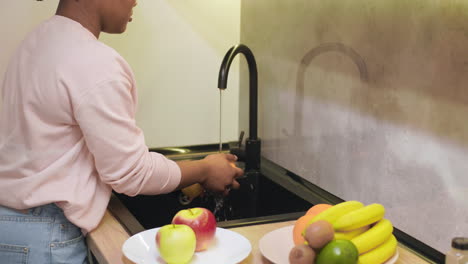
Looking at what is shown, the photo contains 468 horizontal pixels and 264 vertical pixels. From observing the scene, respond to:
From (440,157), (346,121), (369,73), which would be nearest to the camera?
(440,157)

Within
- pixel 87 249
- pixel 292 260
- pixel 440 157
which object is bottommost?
pixel 87 249

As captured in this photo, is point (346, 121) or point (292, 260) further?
point (346, 121)

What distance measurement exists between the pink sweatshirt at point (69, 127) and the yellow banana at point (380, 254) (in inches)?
21.6

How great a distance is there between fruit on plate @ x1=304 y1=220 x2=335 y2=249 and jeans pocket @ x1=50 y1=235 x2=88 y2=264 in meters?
0.61

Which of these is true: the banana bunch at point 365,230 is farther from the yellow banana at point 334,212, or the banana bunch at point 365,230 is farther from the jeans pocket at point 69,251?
the jeans pocket at point 69,251

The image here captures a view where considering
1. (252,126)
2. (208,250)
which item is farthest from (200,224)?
(252,126)

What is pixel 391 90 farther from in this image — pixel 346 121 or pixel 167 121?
pixel 167 121

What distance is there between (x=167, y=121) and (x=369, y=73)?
2.91 ft

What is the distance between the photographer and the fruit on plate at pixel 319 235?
1049 mm

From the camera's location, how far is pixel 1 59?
1.92 m

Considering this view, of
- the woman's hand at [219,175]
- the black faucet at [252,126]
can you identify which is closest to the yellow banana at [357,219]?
the woman's hand at [219,175]

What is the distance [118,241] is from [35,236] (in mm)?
197

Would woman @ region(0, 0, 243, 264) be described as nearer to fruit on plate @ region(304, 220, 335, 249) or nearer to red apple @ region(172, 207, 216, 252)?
red apple @ region(172, 207, 216, 252)

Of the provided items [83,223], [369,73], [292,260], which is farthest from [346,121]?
[83,223]
